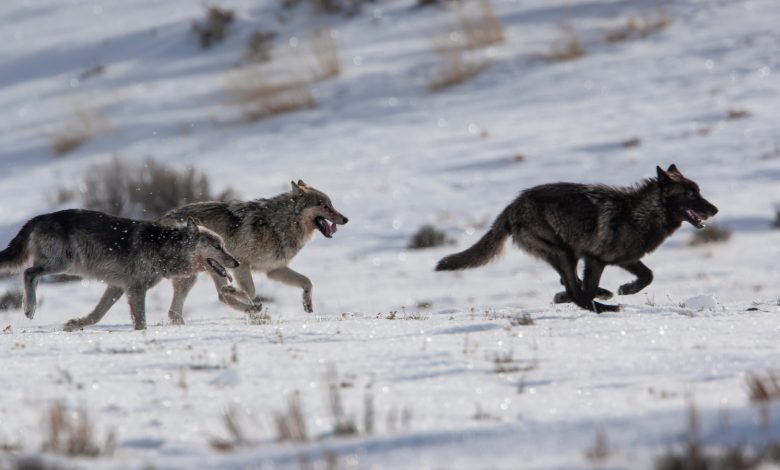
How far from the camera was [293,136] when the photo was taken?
22.0m

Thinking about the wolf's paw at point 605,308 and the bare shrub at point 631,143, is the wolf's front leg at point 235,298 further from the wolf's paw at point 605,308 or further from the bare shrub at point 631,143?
the bare shrub at point 631,143

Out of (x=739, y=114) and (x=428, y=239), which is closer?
(x=428, y=239)

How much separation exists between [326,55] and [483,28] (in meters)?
3.80

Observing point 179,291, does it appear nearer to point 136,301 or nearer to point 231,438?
point 136,301

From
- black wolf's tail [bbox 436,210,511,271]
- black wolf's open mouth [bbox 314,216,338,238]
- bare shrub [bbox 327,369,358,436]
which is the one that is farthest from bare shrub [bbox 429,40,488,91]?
bare shrub [bbox 327,369,358,436]

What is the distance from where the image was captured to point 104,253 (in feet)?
30.7

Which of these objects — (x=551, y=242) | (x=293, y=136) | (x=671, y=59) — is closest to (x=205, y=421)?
(x=551, y=242)

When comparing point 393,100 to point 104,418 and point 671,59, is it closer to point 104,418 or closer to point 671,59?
point 671,59

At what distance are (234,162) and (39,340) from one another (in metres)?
13.4

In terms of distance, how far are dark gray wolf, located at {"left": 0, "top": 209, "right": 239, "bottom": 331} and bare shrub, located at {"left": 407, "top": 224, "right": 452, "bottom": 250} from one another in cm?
608

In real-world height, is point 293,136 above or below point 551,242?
above

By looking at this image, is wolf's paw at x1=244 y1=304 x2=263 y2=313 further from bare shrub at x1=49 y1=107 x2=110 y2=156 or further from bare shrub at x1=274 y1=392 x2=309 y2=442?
bare shrub at x1=49 y1=107 x2=110 y2=156

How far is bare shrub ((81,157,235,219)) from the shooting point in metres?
17.9

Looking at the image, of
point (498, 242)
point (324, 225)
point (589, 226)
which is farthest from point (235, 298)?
point (589, 226)
